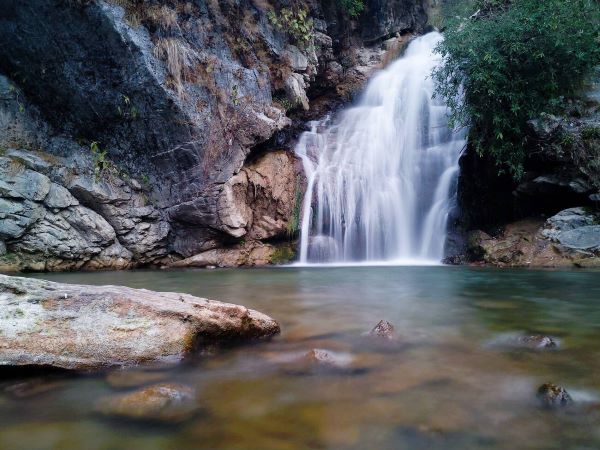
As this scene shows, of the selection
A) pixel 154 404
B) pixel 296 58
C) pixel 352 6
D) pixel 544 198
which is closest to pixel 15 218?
pixel 154 404

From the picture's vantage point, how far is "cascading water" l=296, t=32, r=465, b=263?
1145cm

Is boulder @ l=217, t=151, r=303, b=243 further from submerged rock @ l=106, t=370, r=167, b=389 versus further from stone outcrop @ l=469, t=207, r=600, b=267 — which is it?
submerged rock @ l=106, t=370, r=167, b=389

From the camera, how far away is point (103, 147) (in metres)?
11.1

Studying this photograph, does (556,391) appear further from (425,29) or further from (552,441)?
(425,29)

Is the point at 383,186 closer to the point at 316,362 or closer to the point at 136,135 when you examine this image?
the point at 136,135

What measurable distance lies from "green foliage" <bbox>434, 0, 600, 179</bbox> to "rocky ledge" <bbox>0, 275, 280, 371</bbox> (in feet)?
28.8

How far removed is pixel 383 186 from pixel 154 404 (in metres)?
10.7

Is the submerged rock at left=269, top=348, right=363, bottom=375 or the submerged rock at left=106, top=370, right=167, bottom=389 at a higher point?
the submerged rock at left=106, top=370, right=167, bottom=389

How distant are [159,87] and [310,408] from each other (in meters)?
9.96

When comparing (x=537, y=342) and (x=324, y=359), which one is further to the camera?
(x=537, y=342)

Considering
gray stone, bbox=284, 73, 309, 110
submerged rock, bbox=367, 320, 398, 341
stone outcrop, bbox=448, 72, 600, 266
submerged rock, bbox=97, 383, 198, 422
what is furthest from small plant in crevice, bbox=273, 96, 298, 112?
submerged rock, bbox=97, 383, 198, 422

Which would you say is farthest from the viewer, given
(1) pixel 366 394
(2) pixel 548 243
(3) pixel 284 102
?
(3) pixel 284 102

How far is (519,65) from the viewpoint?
9.69m

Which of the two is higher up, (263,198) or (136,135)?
(136,135)
